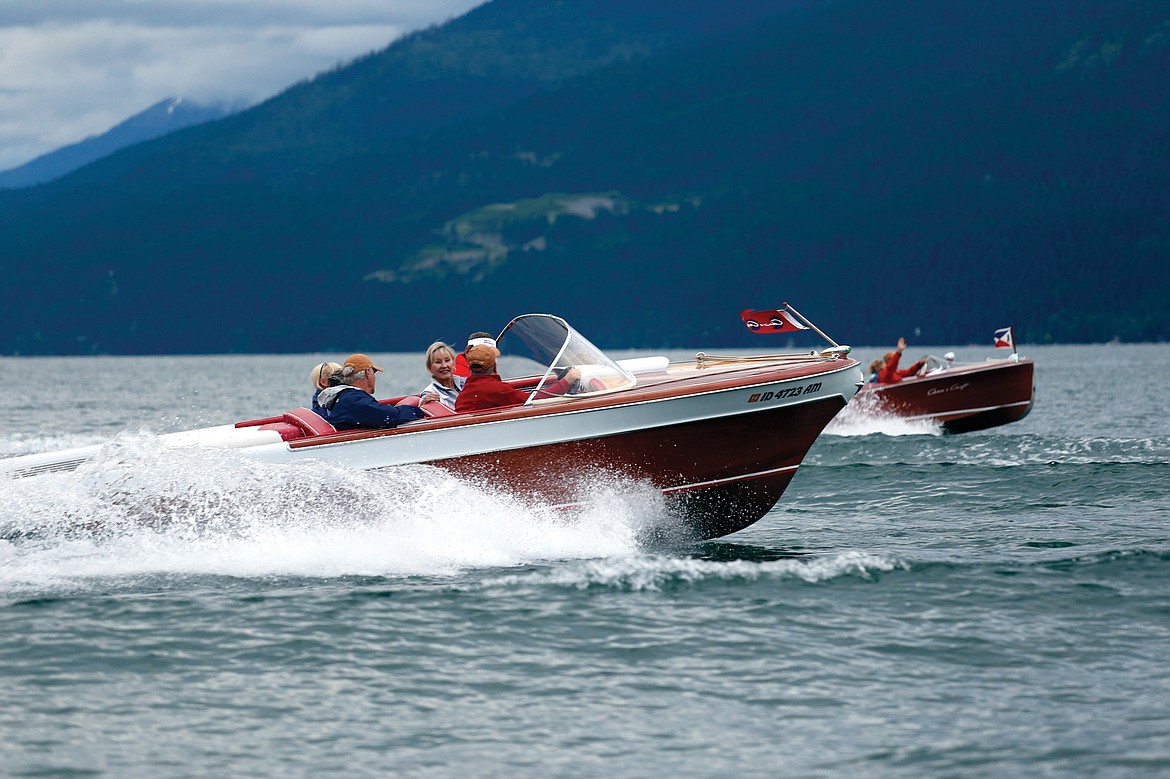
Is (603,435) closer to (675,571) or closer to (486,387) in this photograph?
(486,387)

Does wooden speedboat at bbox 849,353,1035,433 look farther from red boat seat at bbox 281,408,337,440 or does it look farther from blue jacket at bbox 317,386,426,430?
red boat seat at bbox 281,408,337,440

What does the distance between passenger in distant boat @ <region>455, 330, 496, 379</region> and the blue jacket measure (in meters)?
0.97

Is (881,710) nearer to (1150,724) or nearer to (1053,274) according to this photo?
(1150,724)

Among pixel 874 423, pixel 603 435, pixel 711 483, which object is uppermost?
pixel 603 435

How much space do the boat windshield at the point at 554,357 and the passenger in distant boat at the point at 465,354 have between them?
0.16m

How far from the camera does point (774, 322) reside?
13.6 metres

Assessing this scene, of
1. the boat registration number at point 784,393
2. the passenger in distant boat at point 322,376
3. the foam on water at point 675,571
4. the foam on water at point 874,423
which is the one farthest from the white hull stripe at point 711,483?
the foam on water at point 874,423

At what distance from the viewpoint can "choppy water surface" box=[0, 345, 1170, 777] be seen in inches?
278

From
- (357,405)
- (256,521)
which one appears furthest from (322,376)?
(256,521)

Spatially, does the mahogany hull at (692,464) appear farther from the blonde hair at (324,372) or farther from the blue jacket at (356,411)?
the blonde hair at (324,372)

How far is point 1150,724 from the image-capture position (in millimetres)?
7246

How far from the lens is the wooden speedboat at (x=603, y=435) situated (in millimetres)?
11305

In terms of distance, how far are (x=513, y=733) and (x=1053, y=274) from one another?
195 metres

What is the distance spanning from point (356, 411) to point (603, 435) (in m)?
2.14
